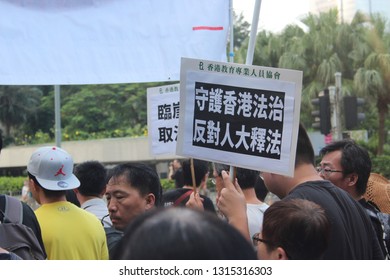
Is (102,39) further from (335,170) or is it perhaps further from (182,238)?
(182,238)

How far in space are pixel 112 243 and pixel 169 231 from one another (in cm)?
220

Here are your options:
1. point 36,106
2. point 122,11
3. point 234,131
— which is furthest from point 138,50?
point 36,106

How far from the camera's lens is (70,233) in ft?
10.6

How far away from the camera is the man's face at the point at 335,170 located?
3.69m

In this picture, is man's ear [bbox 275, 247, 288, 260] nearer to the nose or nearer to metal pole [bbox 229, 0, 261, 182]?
metal pole [bbox 229, 0, 261, 182]

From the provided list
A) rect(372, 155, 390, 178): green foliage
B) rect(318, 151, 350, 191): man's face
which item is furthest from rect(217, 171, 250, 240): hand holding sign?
rect(372, 155, 390, 178): green foliage

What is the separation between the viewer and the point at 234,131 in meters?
3.05

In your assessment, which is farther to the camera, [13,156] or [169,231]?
[13,156]

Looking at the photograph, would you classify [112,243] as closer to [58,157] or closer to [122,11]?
[58,157]

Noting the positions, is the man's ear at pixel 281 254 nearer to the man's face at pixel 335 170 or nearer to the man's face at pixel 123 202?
the man's face at pixel 123 202

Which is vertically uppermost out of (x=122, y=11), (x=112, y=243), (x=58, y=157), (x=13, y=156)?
(x=122, y=11)

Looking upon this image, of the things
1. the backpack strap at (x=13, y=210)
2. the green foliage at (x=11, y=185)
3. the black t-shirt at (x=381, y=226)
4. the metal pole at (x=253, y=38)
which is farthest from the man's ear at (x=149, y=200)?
the green foliage at (x=11, y=185)

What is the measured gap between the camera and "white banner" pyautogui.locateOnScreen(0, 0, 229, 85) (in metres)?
4.41

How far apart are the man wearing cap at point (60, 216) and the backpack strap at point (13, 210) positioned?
278 mm
